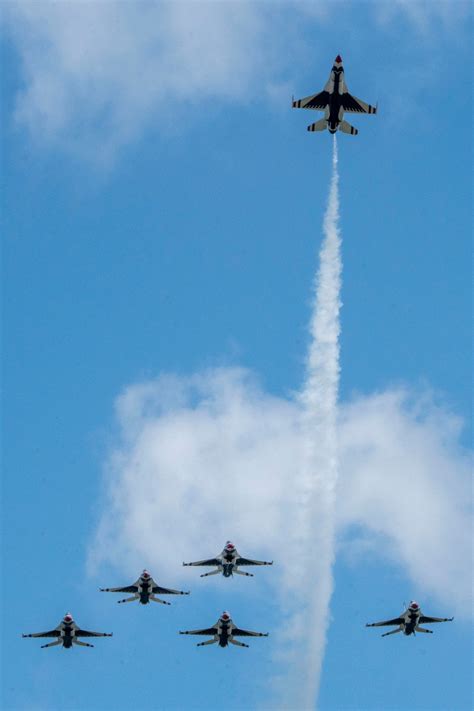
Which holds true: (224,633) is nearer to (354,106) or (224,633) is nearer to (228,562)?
(228,562)

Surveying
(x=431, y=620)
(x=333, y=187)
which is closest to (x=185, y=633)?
(x=431, y=620)

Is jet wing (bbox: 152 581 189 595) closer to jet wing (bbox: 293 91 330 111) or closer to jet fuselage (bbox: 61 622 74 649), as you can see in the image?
jet fuselage (bbox: 61 622 74 649)

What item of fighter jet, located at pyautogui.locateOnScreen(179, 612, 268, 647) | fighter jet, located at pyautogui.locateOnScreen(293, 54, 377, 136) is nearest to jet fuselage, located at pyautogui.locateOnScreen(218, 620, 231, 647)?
fighter jet, located at pyautogui.locateOnScreen(179, 612, 268, 647)

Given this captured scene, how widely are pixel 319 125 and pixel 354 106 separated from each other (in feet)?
14.0

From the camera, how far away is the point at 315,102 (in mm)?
124438

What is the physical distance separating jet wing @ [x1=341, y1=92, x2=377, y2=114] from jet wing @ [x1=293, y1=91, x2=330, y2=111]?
179cm

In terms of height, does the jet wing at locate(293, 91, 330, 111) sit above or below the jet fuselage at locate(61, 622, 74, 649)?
above

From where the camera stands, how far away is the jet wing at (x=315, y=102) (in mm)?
123750

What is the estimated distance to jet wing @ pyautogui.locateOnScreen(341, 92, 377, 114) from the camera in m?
124

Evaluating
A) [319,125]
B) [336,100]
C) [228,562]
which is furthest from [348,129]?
[228,562]

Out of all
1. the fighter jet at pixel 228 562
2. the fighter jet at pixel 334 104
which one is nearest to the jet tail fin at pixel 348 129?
the fighter jet at pixel 334 104

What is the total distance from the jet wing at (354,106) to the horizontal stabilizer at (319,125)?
8.89 feet

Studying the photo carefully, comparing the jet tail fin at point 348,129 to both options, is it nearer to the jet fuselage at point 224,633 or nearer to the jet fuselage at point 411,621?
the jet fuselage at point 411,621

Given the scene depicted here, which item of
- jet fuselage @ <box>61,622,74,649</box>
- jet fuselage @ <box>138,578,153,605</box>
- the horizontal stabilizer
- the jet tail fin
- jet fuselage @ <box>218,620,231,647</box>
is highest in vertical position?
the jet tail fin
